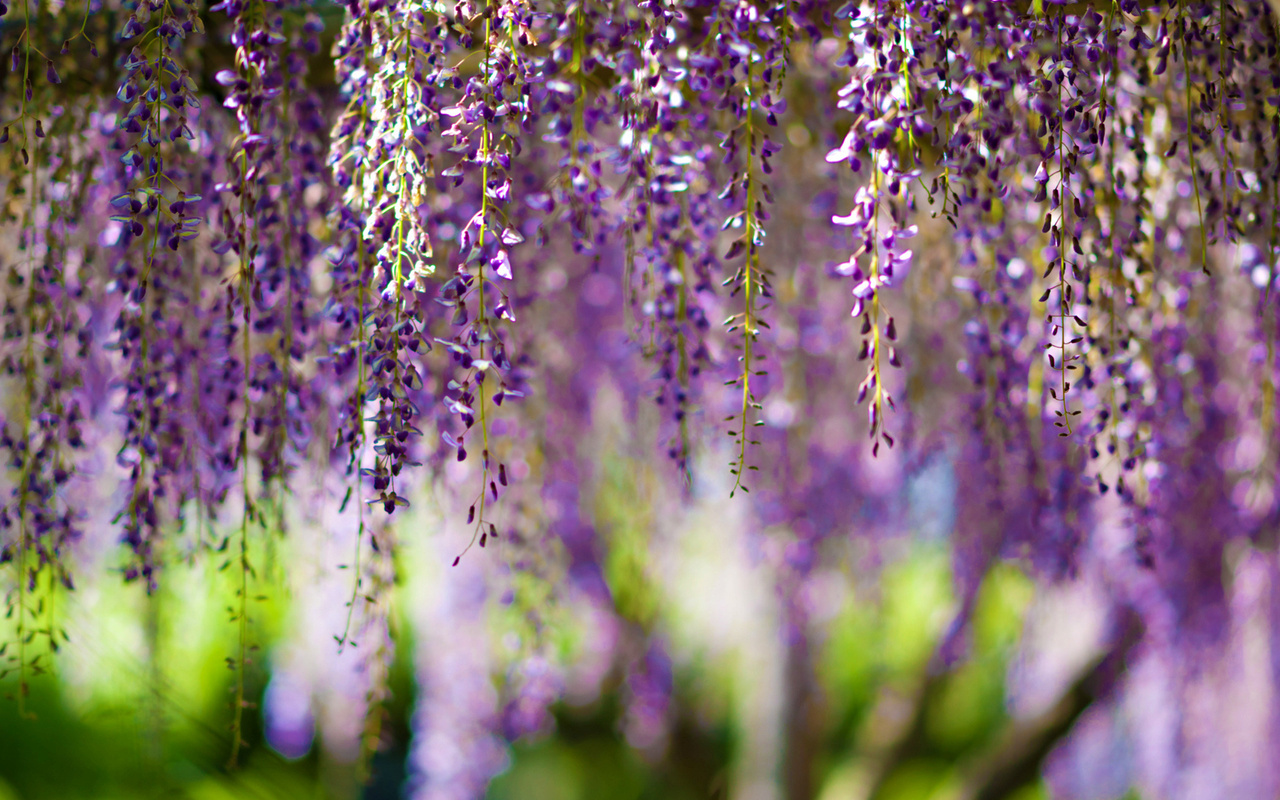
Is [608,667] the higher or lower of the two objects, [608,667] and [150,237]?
the lower

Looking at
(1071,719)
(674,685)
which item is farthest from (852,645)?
(1071,719)

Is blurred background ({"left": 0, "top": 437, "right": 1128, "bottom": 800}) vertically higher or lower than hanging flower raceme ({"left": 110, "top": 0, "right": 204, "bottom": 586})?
lower

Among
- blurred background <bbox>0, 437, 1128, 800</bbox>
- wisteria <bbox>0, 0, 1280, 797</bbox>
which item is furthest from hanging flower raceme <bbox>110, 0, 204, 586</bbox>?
blurred background <bbox>0, 437, 1128, 800</bbox>

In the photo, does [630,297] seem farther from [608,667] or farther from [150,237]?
[608,667]

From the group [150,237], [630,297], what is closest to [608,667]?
[630,297]

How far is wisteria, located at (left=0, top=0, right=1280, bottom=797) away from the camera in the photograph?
117 centimetres

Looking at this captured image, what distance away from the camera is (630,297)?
149 centimetres

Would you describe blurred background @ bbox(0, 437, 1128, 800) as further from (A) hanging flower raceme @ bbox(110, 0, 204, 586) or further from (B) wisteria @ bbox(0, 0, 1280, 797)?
(A) hanging flower raceme @ bbox(110, 0, 204, 586)

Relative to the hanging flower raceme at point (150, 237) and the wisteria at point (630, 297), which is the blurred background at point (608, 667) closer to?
the wisteria at point (630, 297)

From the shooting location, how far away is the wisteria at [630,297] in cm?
117

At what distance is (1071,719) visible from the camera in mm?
3340

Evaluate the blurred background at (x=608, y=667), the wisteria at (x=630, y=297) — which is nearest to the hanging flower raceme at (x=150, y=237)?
the wisteria at (x=630, y=297)

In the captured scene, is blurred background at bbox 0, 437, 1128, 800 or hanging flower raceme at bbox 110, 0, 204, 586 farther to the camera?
blurred background at bbox 0, 437, 1128, 800

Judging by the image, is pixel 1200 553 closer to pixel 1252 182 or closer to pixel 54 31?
pixel 1252 182
